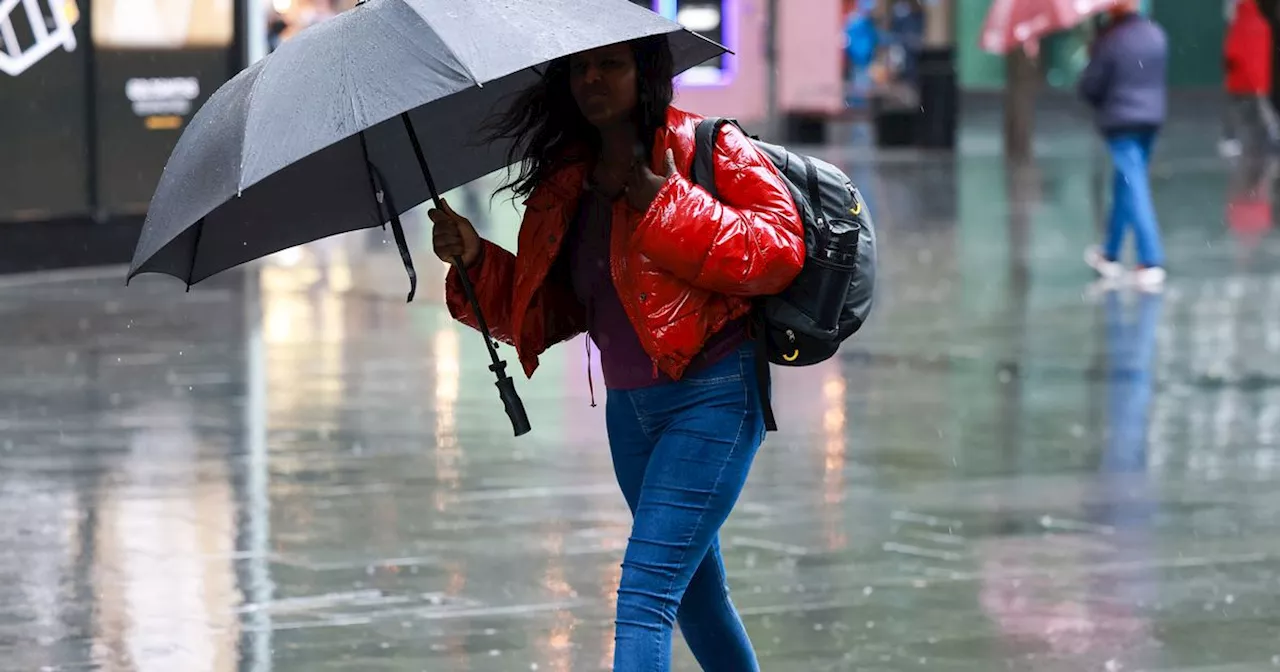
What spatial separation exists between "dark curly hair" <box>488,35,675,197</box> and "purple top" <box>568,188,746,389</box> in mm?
130

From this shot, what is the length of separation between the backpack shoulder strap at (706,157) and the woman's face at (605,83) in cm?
16

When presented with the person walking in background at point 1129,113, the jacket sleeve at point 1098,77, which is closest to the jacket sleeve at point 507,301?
the person walking in background at point 1129,113

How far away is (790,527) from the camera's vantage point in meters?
7.40

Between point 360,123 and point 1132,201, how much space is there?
1103 cm

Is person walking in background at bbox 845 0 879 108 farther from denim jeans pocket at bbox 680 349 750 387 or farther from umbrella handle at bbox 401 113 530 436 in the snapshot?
denim jeans pocket at bbox 680 349 750 387

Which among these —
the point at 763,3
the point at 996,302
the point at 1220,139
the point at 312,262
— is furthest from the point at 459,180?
the point at 1220,139

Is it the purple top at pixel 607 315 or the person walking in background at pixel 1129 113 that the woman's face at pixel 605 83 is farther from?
the person walking in background at pixel 1129 113

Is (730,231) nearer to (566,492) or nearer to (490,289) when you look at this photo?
(490,289)

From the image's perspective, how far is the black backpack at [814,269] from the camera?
4.23 m

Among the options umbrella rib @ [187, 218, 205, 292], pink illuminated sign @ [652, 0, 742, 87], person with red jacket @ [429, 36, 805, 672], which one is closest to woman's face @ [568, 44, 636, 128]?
person with red jacket @ [429, 36, 805, 672]

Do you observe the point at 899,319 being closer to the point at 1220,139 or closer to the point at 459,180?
the point at 459,180

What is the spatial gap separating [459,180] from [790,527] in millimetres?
2905

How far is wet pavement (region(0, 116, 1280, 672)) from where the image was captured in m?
6.02

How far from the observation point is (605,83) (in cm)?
424
